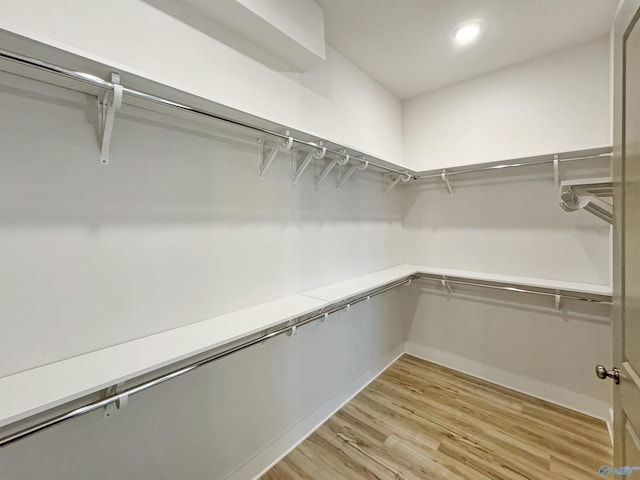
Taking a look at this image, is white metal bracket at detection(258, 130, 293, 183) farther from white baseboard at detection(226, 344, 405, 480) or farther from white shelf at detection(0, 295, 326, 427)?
white baseboard at detection(226, 344, 405, 480)

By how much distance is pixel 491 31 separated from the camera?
6.07ft

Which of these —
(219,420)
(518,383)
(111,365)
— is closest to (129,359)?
(111,365)

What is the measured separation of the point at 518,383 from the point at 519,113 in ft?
7.35

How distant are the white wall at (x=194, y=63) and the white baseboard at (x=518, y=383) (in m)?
2.16

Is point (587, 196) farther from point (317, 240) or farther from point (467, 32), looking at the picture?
point (317, 240)

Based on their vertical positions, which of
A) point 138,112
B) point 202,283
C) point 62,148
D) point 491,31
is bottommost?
point 202,283

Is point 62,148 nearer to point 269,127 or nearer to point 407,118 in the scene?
point 269,127

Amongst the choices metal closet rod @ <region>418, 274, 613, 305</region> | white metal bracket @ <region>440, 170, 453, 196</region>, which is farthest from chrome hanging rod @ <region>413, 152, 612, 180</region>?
metal closet rod @ <region>418, 274, 613, 305</region>

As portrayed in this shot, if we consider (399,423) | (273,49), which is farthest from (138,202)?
(399,423)

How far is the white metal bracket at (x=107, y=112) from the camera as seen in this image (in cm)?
85

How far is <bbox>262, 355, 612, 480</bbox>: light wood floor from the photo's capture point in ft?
5.20

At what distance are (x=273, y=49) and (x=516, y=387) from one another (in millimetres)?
3118

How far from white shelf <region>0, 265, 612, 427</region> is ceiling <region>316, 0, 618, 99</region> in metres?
1.75

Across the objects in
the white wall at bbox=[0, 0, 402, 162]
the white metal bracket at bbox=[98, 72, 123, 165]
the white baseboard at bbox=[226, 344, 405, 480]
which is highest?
the white wall at bbox=[0, 0, 402, 162]
